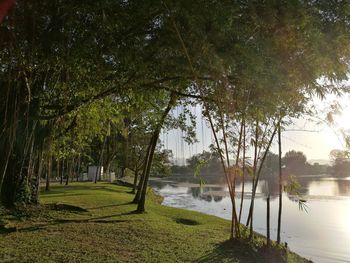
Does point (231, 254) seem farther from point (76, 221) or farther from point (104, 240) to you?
point (76, 221)

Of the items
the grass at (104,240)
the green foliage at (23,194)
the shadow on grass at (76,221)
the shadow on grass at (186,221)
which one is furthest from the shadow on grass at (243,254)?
the green foliage at (23,194)

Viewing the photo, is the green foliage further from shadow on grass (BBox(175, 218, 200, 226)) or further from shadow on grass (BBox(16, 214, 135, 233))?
shadow on grass (BBox(175, 218, 200, 226))

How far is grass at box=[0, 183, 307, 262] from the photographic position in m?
6.62

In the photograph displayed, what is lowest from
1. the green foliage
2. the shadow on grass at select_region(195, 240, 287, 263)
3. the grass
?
the shadow on grass at select_region(195, 240, 287, 263)

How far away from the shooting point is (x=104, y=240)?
25.9 feet

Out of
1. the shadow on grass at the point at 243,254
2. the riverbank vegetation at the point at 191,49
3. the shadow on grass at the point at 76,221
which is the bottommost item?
the shadow on grass at the point at 243,254

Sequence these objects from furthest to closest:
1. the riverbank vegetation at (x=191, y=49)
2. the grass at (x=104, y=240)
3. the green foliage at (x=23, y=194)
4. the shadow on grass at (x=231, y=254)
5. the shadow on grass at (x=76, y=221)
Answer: the green foliage at (x=23, y=194), the shadow on grass at (x=76, y=221), the shadow on grass at (x=231, y=254), the grass at (x=104, y=240), the riverbank vegetation at (x=191, y=49)

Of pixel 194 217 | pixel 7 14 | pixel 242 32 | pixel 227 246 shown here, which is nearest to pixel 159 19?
pixel 242 32

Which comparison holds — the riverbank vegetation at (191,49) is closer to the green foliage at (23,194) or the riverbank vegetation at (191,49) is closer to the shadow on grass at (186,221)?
the green foliage at (23,194)

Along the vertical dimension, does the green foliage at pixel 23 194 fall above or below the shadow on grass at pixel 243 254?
above

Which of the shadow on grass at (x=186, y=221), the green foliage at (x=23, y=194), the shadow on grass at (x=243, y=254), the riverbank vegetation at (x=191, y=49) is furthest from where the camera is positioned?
the shadow on grass at (x=186, y=221)

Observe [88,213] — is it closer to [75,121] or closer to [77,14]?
[75,121]

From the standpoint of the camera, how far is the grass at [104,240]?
6622 millimetres

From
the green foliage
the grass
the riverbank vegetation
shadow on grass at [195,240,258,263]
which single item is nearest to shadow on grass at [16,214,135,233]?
the grass
